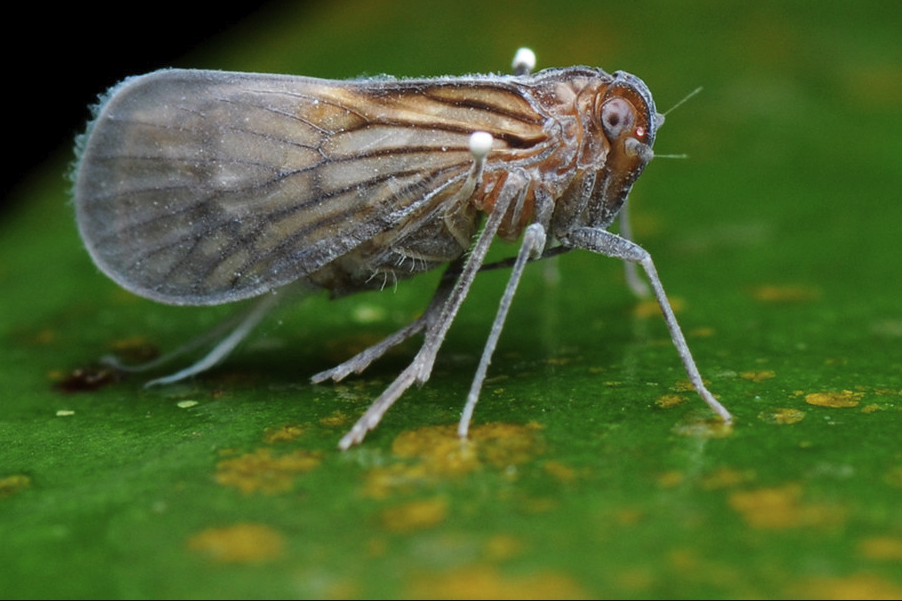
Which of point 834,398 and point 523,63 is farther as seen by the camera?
point 523,63

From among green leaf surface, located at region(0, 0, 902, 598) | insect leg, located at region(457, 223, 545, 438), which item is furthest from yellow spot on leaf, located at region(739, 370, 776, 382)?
insect leg, located at region(457, 223, 545, 438)

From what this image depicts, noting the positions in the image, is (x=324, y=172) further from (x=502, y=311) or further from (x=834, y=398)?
(x=834, y=398)

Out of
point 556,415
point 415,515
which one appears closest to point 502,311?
point 556,415

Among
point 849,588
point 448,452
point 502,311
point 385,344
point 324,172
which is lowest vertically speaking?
point 849,588

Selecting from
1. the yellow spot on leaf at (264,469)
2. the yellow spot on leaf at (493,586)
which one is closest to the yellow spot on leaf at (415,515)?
the yellow spot on leaf at (493,586)

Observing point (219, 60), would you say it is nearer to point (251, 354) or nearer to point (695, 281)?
point (251, 354)

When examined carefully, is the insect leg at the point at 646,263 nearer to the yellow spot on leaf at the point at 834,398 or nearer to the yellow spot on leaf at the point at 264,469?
the yellow spot on leaf at the point at 834,398

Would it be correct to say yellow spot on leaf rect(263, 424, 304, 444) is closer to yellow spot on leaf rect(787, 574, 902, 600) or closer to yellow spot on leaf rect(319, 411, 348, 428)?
yellow spot on leaf rect(319, 411, 348, 428)
